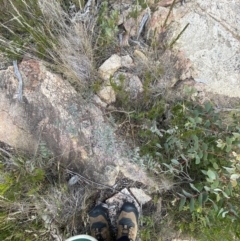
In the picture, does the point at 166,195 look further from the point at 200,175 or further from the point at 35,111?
the point at 35,111

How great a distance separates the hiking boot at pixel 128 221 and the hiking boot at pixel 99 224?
0.36 feet

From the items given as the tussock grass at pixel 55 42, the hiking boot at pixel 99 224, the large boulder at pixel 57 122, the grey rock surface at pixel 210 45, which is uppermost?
the grey rock surface at pixel 210 45

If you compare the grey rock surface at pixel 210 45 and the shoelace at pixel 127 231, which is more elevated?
the grey rock surface at pixel 210 45

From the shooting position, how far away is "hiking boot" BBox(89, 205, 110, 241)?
6.88 ft

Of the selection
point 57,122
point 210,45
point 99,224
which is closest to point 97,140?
point 57,122

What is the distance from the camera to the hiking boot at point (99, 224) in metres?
2.10

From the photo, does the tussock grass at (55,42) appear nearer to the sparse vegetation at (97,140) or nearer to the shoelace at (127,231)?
the sparse vegetation at (97,140)

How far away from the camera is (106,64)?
6.71 ft

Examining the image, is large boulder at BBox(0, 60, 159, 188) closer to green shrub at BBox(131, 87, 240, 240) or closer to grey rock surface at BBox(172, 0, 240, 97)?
green shrub at BBox(131, 87, 240, 240)

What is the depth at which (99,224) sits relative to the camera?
7.07 feet

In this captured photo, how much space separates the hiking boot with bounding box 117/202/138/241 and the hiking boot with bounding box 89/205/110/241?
110mm

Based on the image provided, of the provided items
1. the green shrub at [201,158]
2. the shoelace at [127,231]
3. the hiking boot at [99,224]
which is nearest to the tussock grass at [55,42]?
the green shrub at [201,158]

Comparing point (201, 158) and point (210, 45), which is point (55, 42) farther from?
point (201, 158)

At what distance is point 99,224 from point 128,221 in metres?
0.23
